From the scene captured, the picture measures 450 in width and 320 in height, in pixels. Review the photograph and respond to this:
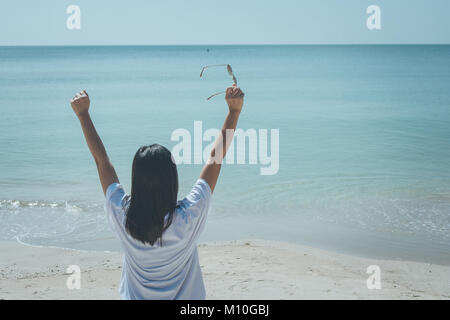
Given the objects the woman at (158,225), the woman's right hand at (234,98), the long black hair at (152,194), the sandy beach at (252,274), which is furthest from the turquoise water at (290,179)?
the long black hair at (152,194)

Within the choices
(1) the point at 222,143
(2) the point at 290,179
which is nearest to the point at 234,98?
(1) the point at 222,143

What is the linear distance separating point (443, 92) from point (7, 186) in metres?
30.4

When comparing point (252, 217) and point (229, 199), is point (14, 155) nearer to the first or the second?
point (229, 199)

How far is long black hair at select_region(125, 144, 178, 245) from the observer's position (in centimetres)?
193

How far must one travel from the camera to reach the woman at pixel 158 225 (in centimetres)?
194

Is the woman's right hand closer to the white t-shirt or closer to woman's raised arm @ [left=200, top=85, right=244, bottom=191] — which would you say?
woman's raised arm @ [left=200, top=85, right=244, bottom=191]

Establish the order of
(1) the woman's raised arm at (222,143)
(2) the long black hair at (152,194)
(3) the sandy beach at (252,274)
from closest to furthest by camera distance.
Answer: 1. (2) the long black hair at (152,194)
2. (1) the woman's raised arm at (222,143)
3. (3) the sandy beach at (252,274)

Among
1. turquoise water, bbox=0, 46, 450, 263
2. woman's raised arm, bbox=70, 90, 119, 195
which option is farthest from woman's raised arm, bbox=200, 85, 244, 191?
turquoise water, bbox=0, 46, 450, 263

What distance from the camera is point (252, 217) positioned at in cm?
925

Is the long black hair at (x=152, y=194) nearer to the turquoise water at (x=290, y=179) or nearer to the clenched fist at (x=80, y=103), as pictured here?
the clenched fist at (x=80, y=103)

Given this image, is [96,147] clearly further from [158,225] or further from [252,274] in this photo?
[252,274]

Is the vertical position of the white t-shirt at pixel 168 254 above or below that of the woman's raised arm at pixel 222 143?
below

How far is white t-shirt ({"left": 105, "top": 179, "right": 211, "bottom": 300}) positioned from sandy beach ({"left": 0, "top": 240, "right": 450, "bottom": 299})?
11.2ft
